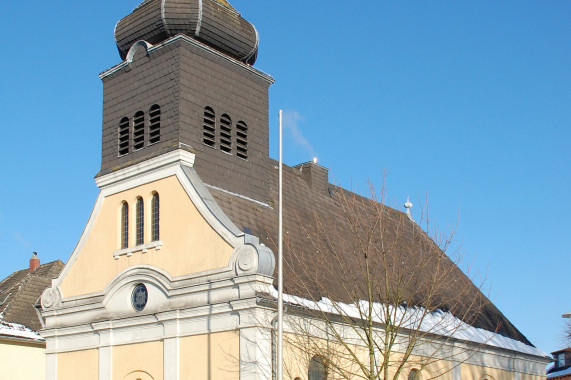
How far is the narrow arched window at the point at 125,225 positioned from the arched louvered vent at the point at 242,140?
4.09 metres

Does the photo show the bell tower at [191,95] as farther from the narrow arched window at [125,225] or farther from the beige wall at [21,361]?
the beige wall at [21,361]

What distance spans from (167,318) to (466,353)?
12064 millimetres

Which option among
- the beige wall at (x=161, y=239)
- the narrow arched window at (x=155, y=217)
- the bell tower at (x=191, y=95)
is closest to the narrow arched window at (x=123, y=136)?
the bell tower at (x=191, y=95)

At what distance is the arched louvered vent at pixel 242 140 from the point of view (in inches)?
1129

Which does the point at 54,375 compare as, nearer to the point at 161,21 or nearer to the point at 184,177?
the point at 184,177

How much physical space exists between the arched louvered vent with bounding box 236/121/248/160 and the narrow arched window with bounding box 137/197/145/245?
12.0 feet

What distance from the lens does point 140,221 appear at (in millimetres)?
27031

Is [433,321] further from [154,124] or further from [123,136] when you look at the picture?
[123,136]

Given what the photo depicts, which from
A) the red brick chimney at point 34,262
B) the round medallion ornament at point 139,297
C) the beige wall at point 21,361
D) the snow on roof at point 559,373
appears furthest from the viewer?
the snow on roof at point 559,373

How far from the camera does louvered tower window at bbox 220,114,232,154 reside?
2817cm

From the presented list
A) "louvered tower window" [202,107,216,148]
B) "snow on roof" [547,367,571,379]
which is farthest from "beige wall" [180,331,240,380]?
"snow on roof" [547,367,571,379]

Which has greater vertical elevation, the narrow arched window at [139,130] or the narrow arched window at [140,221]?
the narrow arched window at [139,130]

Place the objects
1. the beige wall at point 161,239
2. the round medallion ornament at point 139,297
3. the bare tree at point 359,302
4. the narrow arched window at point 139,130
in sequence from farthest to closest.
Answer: the narrow arched window at point 139,130 → the round medallion ornament at point 139,297 → the beige wall at point 161,239 → the bare tree at point 359,302

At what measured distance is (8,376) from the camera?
33.0 metres
